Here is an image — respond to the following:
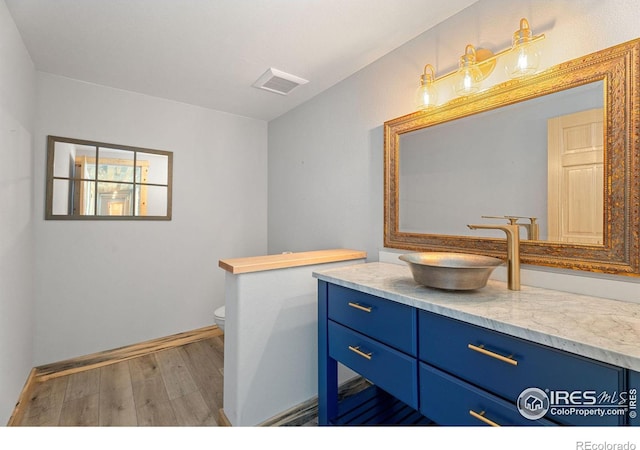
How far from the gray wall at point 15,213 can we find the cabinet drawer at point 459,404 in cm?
204

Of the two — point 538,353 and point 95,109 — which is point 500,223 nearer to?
point 538,353

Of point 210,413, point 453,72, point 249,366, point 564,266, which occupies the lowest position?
point 210,413

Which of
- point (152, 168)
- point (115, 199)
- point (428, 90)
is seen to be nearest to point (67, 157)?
point (115, 199)

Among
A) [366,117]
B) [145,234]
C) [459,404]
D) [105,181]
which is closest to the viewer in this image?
[459,404]

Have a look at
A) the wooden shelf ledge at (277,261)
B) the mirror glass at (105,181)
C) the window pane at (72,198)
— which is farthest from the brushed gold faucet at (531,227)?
the window pane at (72,198)

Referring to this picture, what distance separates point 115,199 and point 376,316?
2458mm

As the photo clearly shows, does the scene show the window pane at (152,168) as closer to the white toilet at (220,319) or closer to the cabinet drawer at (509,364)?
the white toilet at (220,319)

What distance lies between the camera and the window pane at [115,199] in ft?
8.05

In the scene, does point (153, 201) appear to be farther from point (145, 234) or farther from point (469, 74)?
point (469, 74)

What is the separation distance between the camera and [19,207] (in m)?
1.77

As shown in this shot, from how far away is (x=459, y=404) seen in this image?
953 mm

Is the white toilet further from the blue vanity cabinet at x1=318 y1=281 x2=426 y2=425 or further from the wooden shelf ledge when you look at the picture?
the blue vanity cabinet at x1=318 y1=281 x2=426 y2=425
